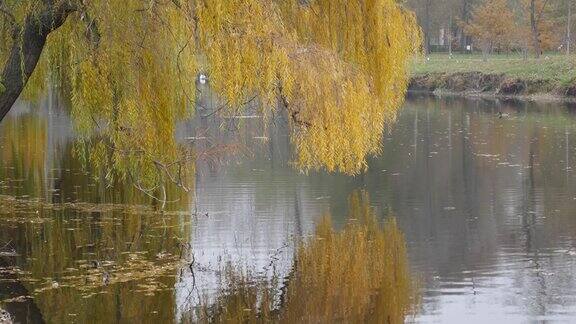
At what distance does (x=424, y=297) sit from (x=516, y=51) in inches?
2248

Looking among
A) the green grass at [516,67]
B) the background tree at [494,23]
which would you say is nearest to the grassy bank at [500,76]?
the green grass at [516,67]

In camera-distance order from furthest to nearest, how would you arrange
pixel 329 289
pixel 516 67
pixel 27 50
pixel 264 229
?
1. pixel 516 67
2. pixel 264 229
3. pixel 329 289
4. pixel 27 50

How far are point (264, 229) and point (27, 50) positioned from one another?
5218 millimetres

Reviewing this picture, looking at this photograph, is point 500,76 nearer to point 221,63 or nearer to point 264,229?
point 264,229

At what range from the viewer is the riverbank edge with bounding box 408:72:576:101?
44969 mm

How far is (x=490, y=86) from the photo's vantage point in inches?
1957

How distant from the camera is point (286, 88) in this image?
949 cm

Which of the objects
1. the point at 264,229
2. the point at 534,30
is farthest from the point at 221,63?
the point at 534,30

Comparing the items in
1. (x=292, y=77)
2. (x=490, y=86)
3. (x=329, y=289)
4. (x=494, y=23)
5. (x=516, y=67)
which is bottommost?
(x=329, y=289)

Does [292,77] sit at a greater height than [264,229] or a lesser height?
greater

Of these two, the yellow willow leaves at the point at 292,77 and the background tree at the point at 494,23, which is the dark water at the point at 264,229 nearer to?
the yellow willow leaves at the point at 292,77

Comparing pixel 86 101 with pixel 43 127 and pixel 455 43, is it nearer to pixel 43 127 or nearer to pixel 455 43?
pixel 43 127

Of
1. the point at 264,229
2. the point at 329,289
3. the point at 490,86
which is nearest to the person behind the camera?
the point at 329,289

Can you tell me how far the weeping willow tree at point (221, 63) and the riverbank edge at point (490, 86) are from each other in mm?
33365
